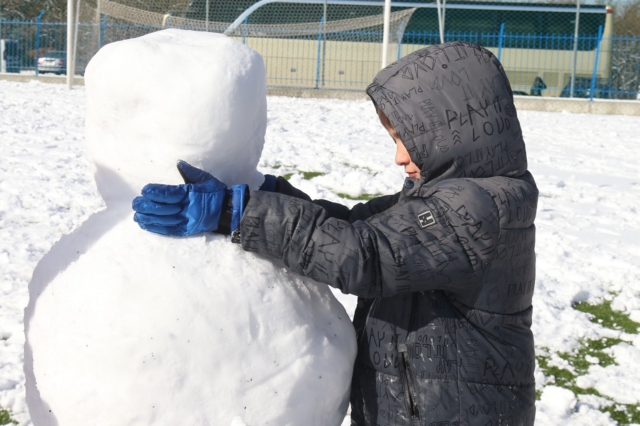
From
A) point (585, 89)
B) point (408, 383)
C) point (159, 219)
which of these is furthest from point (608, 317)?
point (585, 89)

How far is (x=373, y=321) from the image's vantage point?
1750mm

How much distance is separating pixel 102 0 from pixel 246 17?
9.92 feet

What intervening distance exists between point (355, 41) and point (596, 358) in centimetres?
1247

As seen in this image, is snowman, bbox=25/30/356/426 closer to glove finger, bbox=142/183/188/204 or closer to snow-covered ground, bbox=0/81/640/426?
glove finger, bbox=142/183/188/204

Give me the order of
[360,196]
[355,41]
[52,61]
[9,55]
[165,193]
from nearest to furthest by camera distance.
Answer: [165,193]
[360,196]
[355,41]
[9,55]
[52,61]

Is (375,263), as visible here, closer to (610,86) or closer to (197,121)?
(197,121)

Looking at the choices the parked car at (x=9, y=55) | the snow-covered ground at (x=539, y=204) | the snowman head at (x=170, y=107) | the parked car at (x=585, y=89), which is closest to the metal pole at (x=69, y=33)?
the snow-covered ground at (x=539, y=204)

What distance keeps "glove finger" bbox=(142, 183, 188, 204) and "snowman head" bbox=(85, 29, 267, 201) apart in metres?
0.12

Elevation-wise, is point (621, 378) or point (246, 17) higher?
point (246, 17)

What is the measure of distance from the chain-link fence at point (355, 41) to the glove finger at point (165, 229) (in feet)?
42.2

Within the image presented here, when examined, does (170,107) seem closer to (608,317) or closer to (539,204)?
(608,317)

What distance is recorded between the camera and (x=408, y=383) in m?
1.68

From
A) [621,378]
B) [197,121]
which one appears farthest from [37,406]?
[621,378]

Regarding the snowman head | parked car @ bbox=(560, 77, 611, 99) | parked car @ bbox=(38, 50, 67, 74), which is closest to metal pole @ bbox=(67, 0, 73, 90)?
parked car @ bbox=(38, 50, 67, 74)
